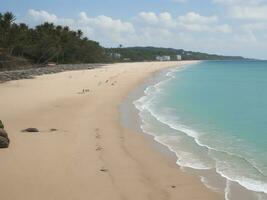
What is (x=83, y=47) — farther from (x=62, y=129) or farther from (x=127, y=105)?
(x=62, y=129)

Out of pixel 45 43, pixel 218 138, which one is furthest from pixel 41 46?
pixel 218 138

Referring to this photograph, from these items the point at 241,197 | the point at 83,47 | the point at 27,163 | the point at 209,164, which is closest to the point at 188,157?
the point at 209,164

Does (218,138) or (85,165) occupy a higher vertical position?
Result: (85,165)

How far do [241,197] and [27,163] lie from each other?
5265mm

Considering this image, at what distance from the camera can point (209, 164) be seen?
11656 mm

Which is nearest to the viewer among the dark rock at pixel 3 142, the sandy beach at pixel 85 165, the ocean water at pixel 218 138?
the sandy beach at pixel 85 165

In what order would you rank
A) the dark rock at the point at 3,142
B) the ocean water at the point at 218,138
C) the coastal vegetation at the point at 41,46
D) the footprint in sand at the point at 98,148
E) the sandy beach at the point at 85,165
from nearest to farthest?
1. the sandy beach at the point at 85,165
2. the ocean water at the point at 218,138
3. the dark rock at the point at 3,142
4. the footprint in sand at the point at 98,148
5. the coastal vegetation at the point at 41,46

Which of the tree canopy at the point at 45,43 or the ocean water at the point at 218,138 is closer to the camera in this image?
the ocean water at the point at 218,138

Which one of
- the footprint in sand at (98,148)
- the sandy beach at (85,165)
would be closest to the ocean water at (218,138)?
the sandy beach at (85,165)

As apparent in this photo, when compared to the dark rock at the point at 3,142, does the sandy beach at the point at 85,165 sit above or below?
below

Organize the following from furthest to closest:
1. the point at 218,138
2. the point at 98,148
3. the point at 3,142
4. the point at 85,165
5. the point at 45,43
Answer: the point at 45,43
the point at 218,138
the point at 98,148
the point at 3,142
the point at 85,165

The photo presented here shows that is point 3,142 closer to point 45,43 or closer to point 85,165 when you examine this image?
point 85,165

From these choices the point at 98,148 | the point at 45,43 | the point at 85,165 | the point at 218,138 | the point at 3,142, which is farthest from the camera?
the point at 45,43

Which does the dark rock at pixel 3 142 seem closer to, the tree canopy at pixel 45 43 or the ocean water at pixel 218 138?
the ocean water at pixel 218 138
